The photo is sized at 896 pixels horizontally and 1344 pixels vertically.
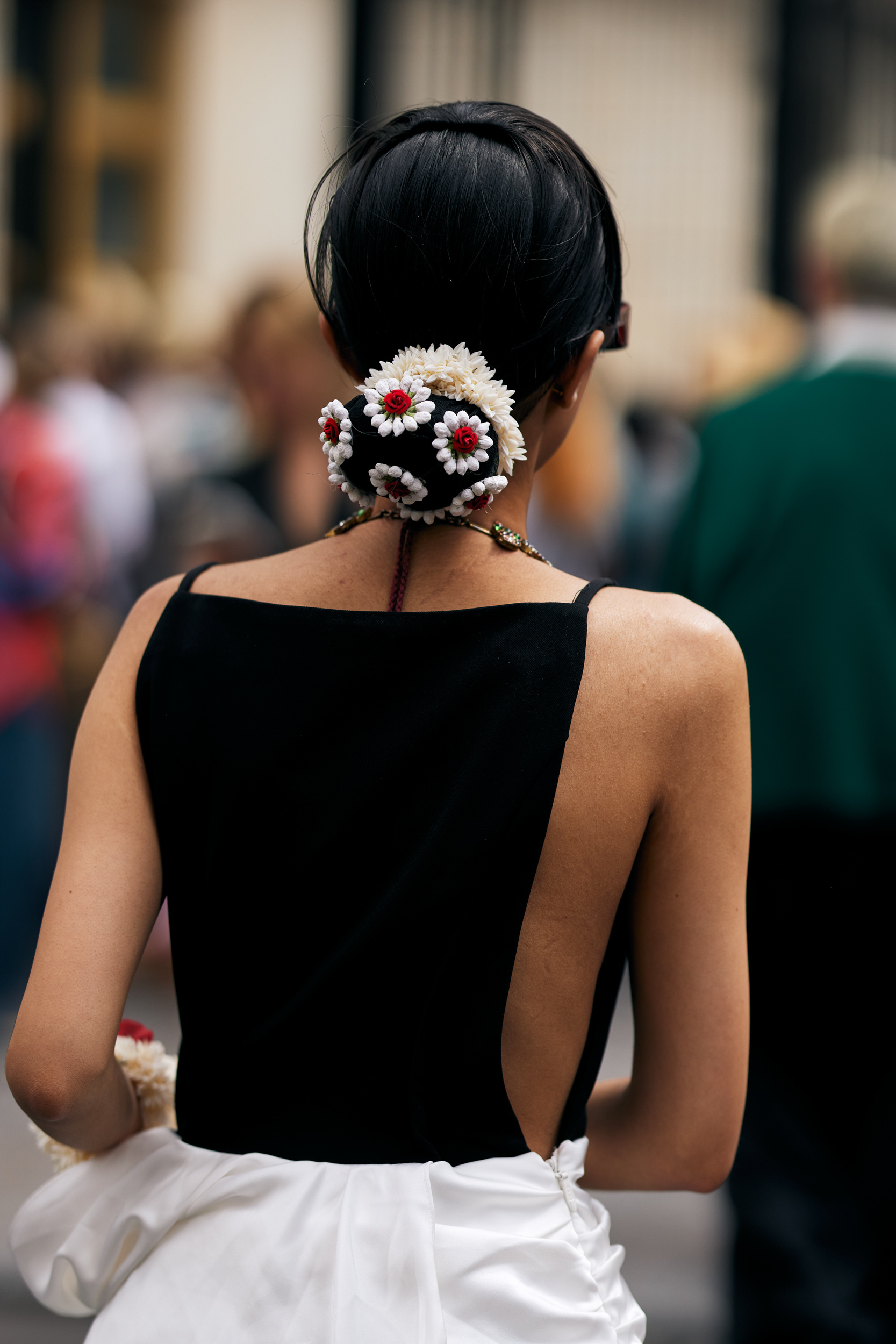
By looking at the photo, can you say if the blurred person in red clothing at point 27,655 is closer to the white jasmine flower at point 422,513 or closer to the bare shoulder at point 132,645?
the bare shoulder at point 132,645

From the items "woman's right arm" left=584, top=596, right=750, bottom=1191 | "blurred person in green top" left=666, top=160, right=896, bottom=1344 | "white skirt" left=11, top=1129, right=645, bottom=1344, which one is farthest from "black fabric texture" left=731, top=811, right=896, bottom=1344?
"white skirt" left=11, top=1129, right=645, bottom=1344

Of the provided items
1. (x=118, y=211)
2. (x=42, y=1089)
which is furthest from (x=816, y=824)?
(x=118, y=211)

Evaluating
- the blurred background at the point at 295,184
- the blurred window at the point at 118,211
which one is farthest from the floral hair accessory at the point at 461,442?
the blurred window at the point at 118,211

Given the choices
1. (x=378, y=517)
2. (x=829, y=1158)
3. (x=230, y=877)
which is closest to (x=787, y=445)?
(x=829, y=1158)

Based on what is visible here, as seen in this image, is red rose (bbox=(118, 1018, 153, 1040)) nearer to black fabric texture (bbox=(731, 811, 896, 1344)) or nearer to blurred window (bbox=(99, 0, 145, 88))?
black fabric texture (bbox=(731, 811, 896, 1344))

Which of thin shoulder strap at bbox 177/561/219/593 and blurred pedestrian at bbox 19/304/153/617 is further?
blurred pedestrian at bbox 19/304/153/617

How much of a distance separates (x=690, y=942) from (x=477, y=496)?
0.47 meters

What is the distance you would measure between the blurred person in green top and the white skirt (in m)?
1.43

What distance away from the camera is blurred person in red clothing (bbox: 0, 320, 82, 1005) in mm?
4379

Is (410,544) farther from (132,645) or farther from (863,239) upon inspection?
(863,239)

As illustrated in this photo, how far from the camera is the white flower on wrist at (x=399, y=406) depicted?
1.32 m

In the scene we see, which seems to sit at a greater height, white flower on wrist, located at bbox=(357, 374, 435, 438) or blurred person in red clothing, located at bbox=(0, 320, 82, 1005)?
white flower on wrist, located at bbox=(357, 374, 435, 438)

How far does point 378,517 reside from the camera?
1480mm

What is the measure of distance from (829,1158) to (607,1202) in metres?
0.91
